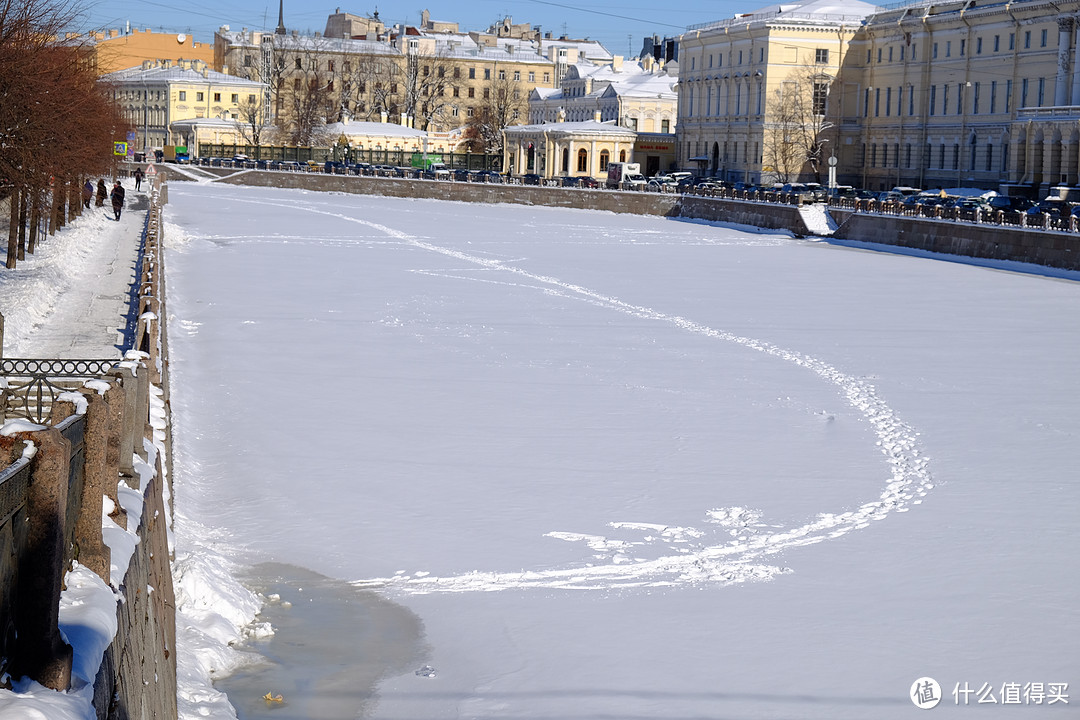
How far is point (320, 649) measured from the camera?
9.51 meters

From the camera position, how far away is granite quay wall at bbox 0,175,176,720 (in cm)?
462

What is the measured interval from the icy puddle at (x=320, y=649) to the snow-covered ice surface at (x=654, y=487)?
0.15 metres

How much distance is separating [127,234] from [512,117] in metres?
83.0

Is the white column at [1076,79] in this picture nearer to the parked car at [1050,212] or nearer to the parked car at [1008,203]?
the parked car at [1008,203]

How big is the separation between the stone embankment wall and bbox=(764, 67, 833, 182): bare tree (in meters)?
12.9

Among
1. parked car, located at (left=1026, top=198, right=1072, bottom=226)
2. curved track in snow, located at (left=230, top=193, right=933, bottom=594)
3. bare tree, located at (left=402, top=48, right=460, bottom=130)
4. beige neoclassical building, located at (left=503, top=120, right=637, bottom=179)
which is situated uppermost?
bare tree, located at (left=402, top=48, right=460, bottom=130)

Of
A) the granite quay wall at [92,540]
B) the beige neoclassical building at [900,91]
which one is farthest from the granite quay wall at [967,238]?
the granite quay wall at [92,540]

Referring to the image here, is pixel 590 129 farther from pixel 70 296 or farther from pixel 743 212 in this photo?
pixel 70 296

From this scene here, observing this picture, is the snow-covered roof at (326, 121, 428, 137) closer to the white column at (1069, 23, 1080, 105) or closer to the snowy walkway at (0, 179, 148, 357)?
the white column at (1069, 23, 1080, 105)

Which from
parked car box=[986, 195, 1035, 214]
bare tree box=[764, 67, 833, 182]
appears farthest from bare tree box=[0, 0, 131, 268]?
bare tree box=[764, 67, 833, 182]

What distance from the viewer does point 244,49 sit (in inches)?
5123

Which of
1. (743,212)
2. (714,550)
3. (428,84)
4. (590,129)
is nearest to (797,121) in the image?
(590,129)

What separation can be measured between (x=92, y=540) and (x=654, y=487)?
27.1 feet

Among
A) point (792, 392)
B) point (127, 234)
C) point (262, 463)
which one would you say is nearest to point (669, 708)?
point (262, 463)
